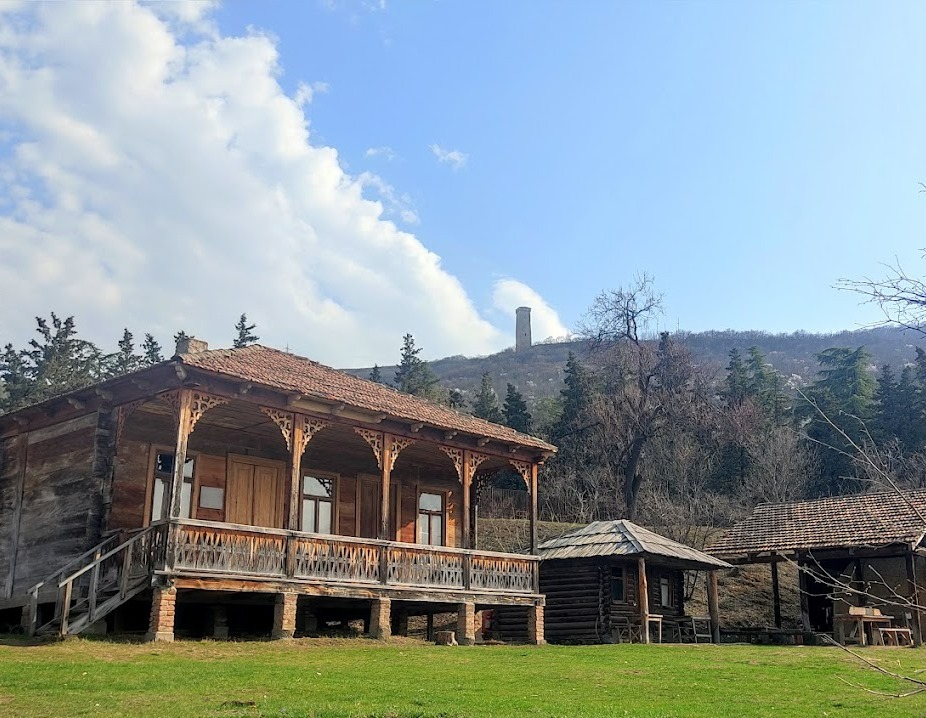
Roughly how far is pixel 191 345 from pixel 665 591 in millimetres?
17539

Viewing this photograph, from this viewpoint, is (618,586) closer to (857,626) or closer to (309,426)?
(857,626)

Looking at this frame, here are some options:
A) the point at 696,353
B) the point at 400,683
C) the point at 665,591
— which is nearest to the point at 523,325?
the point at 696,353

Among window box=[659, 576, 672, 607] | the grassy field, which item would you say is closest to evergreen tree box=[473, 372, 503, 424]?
window box=[659, 576, 672, 607]

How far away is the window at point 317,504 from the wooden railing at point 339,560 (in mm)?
3737

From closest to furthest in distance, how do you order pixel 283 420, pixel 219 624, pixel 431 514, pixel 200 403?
pixel 200 403 < pixel 219 624 < pixel 283 420 < pixel 431 514

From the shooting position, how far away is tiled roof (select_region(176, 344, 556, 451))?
1922 cm

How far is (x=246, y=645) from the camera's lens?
17328 millimetres

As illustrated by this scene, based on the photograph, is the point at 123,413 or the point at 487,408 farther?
the point at 487,408

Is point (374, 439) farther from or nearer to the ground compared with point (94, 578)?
farther from the ground

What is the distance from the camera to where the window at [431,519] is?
27.3 metres

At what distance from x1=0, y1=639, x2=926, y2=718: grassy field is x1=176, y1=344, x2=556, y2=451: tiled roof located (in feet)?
16.8

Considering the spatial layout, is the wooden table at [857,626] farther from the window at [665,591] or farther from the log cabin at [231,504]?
the log cabin at [231,504]

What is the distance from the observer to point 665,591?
30688 mm

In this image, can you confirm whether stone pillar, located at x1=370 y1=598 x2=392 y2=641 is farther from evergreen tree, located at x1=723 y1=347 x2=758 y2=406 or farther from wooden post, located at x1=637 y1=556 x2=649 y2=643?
evergreen tree, located at x1=723 y1=347 x2=758 y2=406
